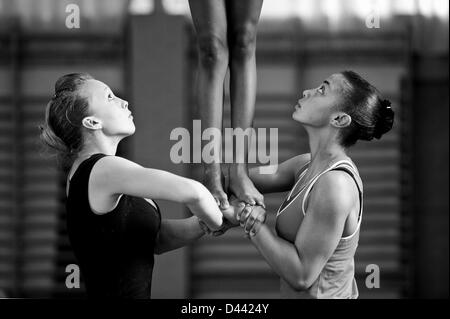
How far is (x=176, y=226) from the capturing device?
1.74 meters

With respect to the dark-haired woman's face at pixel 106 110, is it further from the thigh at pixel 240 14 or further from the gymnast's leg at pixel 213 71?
the thigh at pixel 240 14

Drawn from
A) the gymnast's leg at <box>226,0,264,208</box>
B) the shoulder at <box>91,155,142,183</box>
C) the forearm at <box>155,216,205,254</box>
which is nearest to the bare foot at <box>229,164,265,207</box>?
the gymnast's leg at <box>226,0,264,208</box>

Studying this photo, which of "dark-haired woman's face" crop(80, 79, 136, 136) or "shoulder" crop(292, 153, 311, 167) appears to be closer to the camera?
"dark-haired woman's face" crop(80, 79, 136, 136)

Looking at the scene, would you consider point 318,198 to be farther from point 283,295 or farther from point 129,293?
point 129,293

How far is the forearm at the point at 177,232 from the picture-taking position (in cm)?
172

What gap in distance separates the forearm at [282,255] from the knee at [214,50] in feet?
1.17

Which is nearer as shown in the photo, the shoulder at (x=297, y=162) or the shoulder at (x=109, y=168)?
the shoulder at (x=109, y=168)

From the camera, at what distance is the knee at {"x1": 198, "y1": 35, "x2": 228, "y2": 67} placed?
1667mm

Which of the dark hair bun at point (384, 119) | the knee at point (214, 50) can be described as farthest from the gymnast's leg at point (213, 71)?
the dark hair bun at point (384, 119)

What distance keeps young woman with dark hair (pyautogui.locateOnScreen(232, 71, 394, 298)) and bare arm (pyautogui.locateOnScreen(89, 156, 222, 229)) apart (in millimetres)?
121

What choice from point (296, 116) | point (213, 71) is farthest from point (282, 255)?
point (213, 71)

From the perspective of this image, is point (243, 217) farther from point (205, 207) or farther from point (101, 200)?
point (101, 200)

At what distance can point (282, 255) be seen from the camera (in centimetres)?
164

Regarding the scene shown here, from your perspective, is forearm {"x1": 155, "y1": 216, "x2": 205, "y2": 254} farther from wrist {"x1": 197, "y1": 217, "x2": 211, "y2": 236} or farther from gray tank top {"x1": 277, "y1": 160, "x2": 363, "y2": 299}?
gray tank top {"x1": 277, "y1": 160, "x2": 363, "y2": 299}
